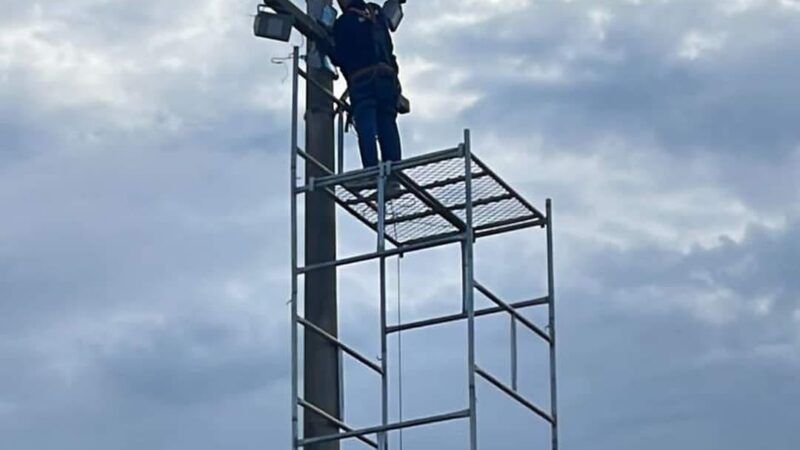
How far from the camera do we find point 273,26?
21.0m

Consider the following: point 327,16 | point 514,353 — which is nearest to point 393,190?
point 514,353

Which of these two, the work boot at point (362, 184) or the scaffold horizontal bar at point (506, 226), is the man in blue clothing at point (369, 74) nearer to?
the work boot at point (362, 184)

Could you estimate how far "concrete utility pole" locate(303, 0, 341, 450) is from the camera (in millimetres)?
20359

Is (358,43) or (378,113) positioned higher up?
(358,43)

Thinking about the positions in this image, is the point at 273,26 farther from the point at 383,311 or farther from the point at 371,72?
the point at 383,311

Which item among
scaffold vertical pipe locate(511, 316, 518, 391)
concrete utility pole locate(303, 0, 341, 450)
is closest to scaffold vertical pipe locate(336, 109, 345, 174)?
concrete utility pole locate(303, 0, 341, 450)

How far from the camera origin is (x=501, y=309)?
20297 mm

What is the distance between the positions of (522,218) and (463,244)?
5.09ft

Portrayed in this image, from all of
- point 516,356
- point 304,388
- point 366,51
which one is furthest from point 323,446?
point 366,51


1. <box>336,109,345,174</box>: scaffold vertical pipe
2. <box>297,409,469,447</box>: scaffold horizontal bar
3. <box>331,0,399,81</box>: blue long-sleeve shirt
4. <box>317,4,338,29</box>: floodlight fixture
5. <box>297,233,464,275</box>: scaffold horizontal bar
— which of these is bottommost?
<box>297,409,469,447</box>: scaffold horizontal bar

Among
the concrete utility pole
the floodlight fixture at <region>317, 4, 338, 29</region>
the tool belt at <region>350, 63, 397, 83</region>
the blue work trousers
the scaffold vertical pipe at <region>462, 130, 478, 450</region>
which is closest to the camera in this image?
the scaffold vertical pipe at <region>462, 130, 478, 450</region>

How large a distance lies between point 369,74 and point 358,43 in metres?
0.32

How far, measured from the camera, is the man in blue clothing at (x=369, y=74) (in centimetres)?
2095

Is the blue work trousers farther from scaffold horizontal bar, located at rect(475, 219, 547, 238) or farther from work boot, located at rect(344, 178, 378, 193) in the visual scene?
scaffold horizontal bar, located at rect(475, 219, 547, 238)
